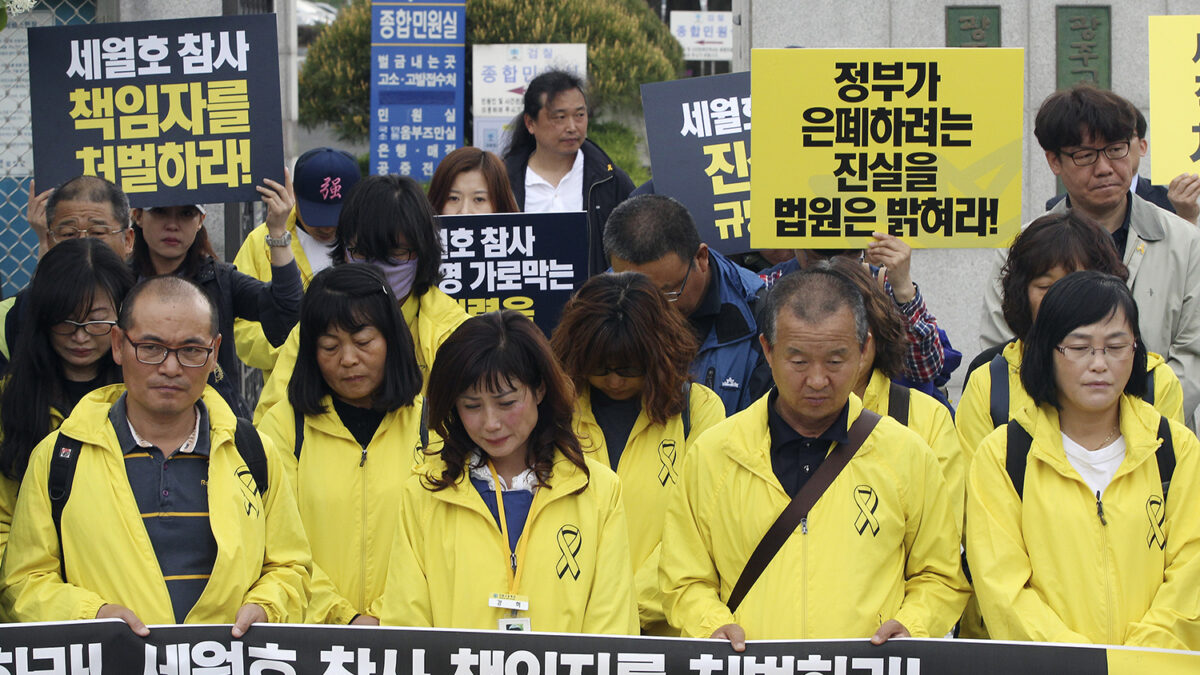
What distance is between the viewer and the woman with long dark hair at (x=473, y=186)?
256 inches

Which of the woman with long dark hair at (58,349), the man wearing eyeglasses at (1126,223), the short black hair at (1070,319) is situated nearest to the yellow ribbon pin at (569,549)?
the short black hair at (1070,319)

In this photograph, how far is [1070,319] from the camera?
4.05 metres

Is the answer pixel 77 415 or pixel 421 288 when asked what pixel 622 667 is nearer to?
pixel 77 415

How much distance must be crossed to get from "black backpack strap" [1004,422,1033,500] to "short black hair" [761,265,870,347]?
537 millimetres

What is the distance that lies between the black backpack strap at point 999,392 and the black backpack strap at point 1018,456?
1.22 ft

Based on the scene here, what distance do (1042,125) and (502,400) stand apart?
2833 millimetres

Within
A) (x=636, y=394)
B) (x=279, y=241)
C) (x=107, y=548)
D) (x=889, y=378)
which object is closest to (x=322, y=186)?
(x=279, y=241)

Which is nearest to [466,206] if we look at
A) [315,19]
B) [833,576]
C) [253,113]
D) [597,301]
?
[253,113]

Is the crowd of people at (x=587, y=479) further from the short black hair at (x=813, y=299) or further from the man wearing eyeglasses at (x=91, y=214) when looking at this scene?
the man wearing eyeglasses at (x=91, y=214)

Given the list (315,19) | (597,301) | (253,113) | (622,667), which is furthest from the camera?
(315,19)

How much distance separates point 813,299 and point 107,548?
215 centimetres

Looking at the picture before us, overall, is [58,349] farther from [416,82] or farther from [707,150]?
[416,82]

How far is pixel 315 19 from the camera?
30406 mm

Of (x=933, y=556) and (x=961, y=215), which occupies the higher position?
(x=961, y=215)
